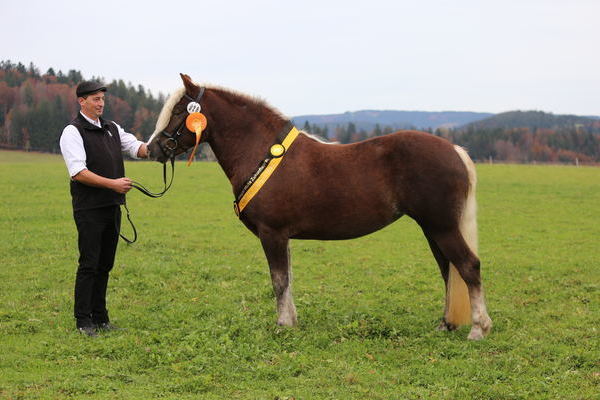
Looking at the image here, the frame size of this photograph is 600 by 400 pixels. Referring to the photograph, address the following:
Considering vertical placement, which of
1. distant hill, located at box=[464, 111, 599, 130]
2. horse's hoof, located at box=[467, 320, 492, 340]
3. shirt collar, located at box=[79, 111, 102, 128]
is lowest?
horse's hoof, located at box=[467, 320, 492, 340]

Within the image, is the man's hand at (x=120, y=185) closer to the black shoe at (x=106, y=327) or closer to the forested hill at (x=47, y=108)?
the black shoe at (x=106, y=327)

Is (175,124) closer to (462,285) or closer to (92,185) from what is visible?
(92,185)

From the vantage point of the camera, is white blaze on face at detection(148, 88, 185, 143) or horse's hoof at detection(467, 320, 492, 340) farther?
white blaze on face at detection(148, 88, 185, 143)

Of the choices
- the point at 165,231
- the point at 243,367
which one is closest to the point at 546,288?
the point at 243,367

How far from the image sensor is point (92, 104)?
19.4ft

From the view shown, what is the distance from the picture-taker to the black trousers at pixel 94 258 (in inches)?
235

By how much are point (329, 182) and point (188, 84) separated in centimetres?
183

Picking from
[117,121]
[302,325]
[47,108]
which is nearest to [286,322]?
[302,325]

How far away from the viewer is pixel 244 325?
6.07 metres

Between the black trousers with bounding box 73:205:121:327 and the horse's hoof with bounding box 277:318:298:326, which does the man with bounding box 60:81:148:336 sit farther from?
the horse's hoof with bounding box 277:318:298:326

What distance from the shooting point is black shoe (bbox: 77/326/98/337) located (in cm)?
600

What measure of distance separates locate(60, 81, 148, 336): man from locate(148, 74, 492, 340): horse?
0.50 meters

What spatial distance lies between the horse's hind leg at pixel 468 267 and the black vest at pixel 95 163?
3.53 metres

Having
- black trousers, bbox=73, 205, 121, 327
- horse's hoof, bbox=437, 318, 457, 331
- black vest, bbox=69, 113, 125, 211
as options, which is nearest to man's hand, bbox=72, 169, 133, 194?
black vest, bbox=69, 113, 125, 211
